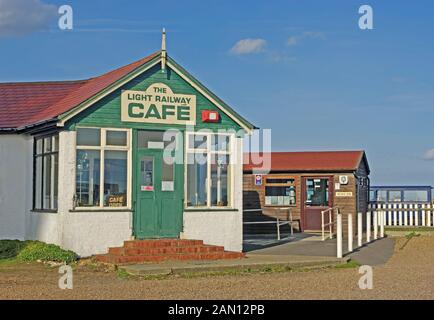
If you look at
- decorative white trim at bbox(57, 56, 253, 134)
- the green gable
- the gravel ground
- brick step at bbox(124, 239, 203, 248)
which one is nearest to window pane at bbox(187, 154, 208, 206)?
the green gable

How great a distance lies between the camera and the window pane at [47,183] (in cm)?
1891

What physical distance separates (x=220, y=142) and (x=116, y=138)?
116 inches

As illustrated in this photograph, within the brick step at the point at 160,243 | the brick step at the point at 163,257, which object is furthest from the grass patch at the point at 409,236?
the brick step at the point at 160,243

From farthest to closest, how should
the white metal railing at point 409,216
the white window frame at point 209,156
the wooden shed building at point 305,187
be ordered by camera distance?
the white metal railing at point 409,216, the wooden shed building at point 305,187, the white window frame at point 209,156

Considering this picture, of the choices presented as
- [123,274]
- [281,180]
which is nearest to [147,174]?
[123,274]

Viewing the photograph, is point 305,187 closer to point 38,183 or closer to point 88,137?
point 38,183

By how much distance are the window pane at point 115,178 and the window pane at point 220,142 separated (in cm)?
251

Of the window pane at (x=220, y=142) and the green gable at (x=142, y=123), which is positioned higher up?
the green gable at (x=142, y=123)

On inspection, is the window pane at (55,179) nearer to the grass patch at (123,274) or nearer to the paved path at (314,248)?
the grass patch at (123,274)

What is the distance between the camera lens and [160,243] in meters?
18.4

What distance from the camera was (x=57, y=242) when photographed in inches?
710
